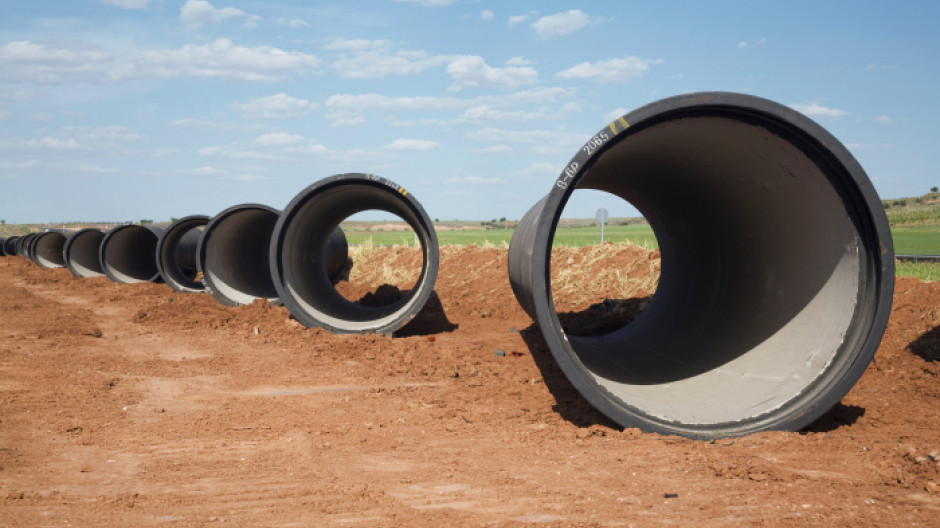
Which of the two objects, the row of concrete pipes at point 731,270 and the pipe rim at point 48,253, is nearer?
the row of concrete pipes at point 731,270

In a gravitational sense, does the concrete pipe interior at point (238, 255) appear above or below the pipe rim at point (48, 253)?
above

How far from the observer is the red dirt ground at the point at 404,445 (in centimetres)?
388

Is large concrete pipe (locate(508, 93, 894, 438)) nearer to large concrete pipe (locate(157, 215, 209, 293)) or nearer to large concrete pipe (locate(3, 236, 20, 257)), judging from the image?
large concrete pipe (locate(157, 215, 209, 293))

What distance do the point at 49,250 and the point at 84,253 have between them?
681cm

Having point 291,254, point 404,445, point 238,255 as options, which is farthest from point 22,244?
point 404,445

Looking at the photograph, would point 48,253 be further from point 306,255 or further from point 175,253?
point 306,255

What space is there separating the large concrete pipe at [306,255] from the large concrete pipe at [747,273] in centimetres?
367

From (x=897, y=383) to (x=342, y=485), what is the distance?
19.5ft

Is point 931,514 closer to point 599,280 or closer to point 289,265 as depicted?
point 289,265

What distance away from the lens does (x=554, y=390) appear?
7.15 meters

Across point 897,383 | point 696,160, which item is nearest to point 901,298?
point 897,383

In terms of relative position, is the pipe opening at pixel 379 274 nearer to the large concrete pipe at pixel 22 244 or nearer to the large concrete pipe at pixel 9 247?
the large concrete pipe at pixel 22 244

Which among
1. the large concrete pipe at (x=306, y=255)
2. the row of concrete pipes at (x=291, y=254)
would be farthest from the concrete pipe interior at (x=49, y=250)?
the large concrete pipe at (x=306, y=255)

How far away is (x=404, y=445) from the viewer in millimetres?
5320
